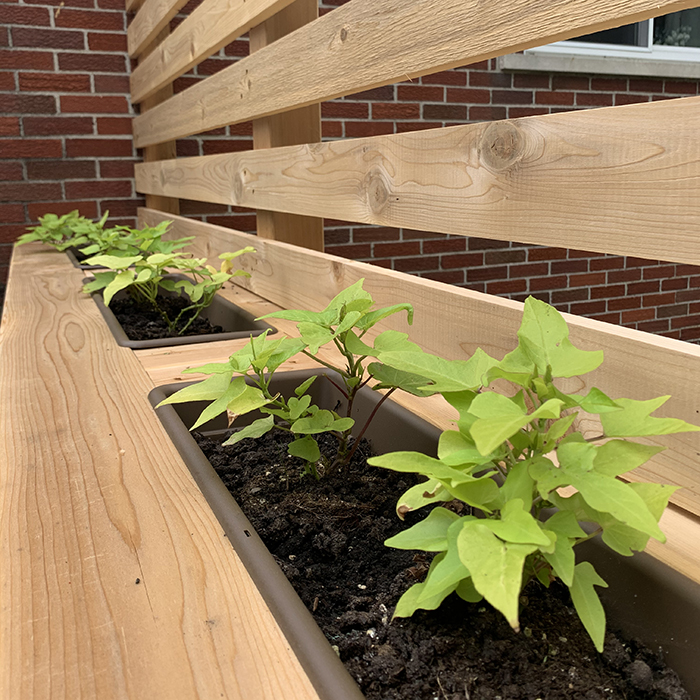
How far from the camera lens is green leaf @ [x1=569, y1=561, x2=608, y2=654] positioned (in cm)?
39

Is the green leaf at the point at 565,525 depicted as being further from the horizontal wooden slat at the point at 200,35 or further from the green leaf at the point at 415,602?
the horizontal wooden slat at the point at 200,35

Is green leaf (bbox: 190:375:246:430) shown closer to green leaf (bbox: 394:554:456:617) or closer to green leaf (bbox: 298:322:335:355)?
green leaf (bbox: 298:322:335:355)

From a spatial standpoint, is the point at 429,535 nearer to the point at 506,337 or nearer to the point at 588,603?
the point at 588,603

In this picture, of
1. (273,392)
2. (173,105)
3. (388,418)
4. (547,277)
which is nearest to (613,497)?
(388,418)

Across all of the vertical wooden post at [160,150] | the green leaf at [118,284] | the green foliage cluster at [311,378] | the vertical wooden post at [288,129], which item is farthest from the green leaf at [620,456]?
the vertical wooden post at [160,150]

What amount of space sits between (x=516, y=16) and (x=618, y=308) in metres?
3.77

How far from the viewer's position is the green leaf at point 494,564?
0.33 m

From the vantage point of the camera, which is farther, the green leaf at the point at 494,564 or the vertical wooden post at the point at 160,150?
the vertical wooden post at the point at 160,150

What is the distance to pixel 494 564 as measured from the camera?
0.36 meters

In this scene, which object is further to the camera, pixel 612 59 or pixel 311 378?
pixel 612 59

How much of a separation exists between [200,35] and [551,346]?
1.84 metres

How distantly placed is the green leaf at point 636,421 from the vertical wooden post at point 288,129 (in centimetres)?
133

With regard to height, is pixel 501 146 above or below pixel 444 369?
above

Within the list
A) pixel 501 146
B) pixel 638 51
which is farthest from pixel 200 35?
pixel 638 51
